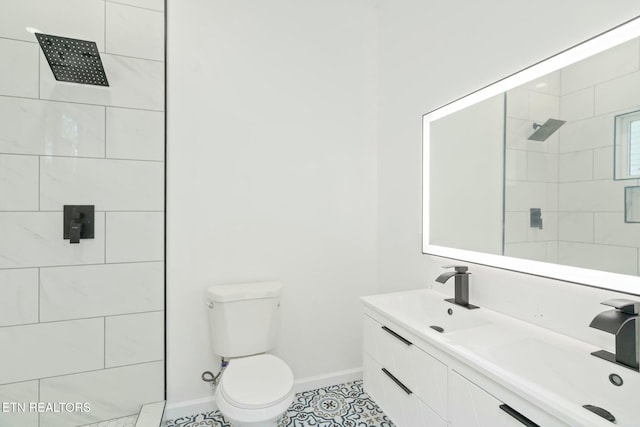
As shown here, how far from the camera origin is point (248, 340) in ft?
6.22

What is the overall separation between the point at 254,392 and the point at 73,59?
1857 millimetres

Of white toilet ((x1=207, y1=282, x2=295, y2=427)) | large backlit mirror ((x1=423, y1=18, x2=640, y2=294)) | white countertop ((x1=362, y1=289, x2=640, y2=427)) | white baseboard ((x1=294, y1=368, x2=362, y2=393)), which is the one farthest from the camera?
white baseboard ((x1=294, y1=368, x2=362, y2=393))

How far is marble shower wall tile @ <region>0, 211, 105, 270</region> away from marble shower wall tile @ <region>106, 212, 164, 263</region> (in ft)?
0.32

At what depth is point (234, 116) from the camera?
2068 millimetres

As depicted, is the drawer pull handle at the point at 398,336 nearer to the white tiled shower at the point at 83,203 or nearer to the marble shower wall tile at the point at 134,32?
the white tiled shower at the point at 83,203

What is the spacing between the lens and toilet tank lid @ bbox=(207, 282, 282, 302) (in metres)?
1.86

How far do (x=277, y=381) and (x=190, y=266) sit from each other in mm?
876

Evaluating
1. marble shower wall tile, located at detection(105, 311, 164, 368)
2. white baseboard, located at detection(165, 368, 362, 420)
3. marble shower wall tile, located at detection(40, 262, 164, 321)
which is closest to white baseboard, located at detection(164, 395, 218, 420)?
white baseboard, located at detection(165, 368, 362, 420)

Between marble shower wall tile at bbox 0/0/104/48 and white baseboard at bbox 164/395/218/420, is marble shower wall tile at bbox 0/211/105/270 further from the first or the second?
white baseboard at bbox 164/395/218/420

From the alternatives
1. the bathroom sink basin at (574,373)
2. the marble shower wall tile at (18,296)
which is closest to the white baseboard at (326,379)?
the bathroom sink basin at (574,373)

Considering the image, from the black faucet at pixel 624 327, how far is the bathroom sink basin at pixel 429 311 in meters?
0.47

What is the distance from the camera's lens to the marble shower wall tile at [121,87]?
1.71 meters

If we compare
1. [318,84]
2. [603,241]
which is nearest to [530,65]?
[603,241]

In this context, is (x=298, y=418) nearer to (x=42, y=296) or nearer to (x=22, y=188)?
(x=42, y=296)
